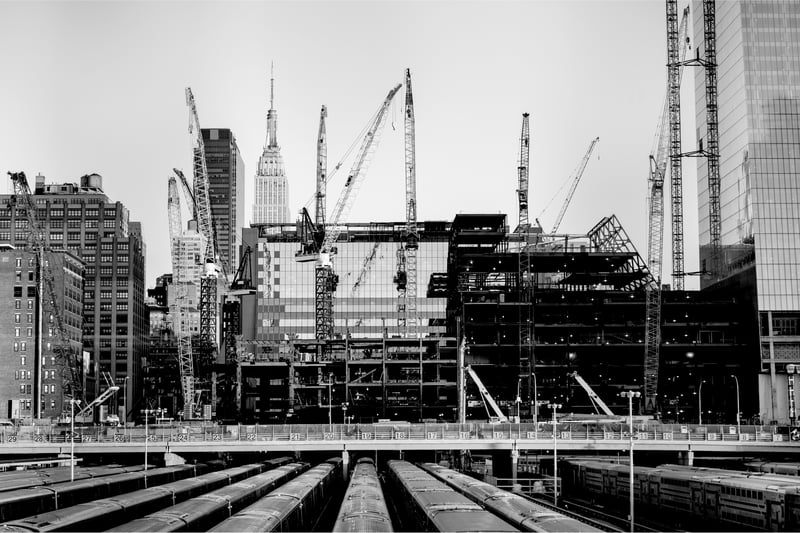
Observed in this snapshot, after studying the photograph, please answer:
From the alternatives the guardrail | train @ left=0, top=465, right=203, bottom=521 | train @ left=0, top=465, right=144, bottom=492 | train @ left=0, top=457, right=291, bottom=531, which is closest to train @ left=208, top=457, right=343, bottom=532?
train @ left=0, top=457, right=291, bottom=531

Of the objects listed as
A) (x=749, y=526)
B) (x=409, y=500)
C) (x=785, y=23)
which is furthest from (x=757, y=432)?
(x=785, y=23)

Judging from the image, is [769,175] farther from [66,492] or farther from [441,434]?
[66,492]

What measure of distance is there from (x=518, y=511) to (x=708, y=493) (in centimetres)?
1953

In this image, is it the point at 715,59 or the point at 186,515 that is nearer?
the point at 186,515

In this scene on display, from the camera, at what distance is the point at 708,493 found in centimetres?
6244

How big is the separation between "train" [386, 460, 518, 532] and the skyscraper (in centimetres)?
13053

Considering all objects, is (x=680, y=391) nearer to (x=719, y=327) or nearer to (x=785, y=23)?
(x=719, y=327)

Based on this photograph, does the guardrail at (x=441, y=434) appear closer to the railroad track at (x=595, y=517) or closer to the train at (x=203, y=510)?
the railroad track at (x=595, y=517)

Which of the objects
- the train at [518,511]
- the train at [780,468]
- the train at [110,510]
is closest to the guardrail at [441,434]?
the train at [780,468]

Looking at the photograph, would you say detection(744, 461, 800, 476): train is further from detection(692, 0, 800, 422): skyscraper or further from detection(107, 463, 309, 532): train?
detection(692, 0, 800, 422): skyscraper

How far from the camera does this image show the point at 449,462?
12300 cm

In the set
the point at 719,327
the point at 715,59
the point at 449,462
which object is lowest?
the point at 449,462

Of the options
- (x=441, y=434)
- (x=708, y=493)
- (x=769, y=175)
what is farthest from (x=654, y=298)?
(x=708, y=493)

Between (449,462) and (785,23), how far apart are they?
12008 cm
